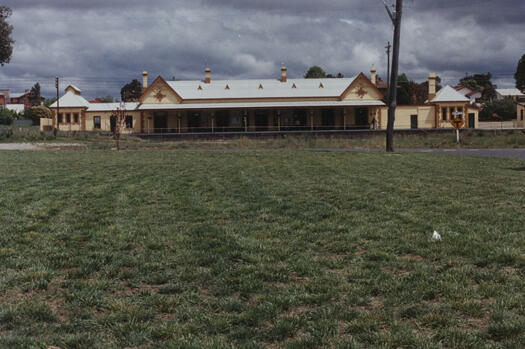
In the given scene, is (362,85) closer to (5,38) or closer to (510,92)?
(5,38)

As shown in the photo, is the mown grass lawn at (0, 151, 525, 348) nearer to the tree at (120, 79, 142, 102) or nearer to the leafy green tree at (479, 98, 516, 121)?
A: the leafy green tree at (479, 98, 516, 121)

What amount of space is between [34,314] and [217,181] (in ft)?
26.7

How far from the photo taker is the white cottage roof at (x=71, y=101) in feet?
202

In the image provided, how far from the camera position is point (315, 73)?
347 feet

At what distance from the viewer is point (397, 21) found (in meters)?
23.7

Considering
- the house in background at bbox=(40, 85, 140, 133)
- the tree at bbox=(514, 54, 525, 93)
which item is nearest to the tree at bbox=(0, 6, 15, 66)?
the house in background at bbox=(40, 85, 140, 133)

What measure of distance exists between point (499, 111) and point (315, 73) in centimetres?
3993

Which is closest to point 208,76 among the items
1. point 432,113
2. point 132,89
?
point 432,113

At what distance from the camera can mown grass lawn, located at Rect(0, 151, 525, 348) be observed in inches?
139

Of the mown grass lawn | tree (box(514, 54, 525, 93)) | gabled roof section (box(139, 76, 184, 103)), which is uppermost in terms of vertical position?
tree (box(514, 54, 525, 93))

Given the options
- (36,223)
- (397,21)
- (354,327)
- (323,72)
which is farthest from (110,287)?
(323,72)

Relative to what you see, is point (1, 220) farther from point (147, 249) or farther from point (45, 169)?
point (45, 169)

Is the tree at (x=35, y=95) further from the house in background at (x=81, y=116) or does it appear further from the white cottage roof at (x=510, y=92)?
the white cottage roof at (x=510, y=92)

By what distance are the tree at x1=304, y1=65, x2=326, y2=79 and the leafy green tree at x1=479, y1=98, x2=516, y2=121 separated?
1420 inches
